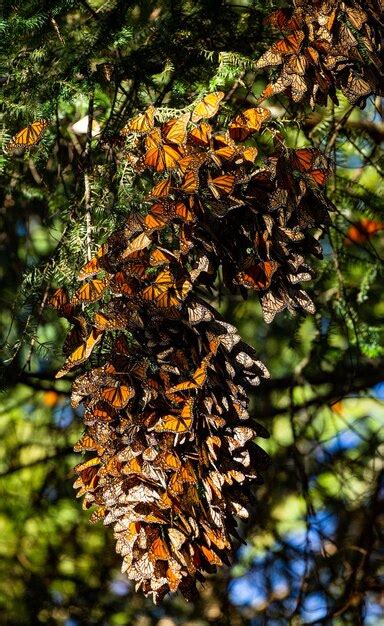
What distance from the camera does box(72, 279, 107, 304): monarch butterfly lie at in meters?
0.62

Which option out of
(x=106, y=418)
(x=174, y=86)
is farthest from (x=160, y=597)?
(x=174, y=86)

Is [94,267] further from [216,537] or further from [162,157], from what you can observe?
[216,537]

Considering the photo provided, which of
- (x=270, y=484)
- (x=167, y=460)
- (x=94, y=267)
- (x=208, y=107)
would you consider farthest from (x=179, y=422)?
(x=270, y=484)

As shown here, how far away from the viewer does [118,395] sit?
60 cm

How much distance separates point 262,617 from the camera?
4.90 ft

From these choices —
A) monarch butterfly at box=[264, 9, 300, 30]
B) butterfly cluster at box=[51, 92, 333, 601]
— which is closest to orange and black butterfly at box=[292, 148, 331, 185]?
butterfly cluster at box=[51, 92, 333, 601]

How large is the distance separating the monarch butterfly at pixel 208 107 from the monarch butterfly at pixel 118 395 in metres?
0.21

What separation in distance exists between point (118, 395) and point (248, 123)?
228mm

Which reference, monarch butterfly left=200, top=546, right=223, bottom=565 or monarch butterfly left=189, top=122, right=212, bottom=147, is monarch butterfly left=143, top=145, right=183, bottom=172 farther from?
monarch butterfly left=200, top=546, right=223, bottom=565

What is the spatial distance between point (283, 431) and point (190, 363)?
3.12 feet

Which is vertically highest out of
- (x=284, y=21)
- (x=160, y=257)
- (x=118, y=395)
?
(x=284, y=21)

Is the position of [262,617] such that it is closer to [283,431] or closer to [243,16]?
[283,431]

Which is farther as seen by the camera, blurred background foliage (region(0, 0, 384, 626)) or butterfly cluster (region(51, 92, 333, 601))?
blurred background foliage (region(0, 0, 384, 626))

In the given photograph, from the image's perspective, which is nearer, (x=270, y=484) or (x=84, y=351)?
(x=84, y=351)
